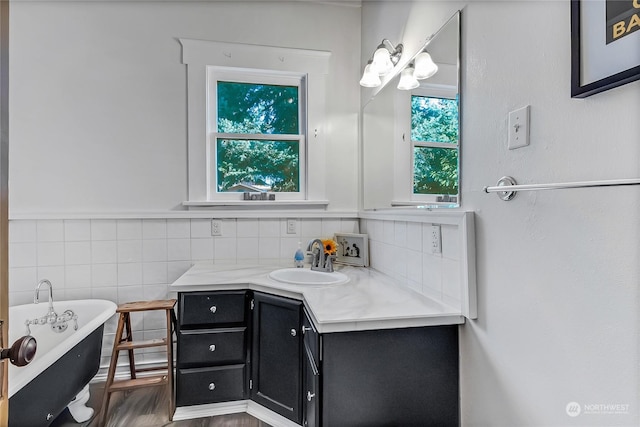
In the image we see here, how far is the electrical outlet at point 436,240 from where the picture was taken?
1.37m

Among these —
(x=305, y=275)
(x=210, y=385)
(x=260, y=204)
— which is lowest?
(x=210, y=385)

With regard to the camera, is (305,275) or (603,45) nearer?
(603,45)

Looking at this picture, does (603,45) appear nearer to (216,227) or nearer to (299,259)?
(299,259)

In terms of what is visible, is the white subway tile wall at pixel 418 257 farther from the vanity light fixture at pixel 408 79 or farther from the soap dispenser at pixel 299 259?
the vanity light fixture at pixel 408 79

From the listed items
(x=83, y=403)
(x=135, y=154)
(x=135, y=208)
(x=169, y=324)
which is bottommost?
(x=83, y=403)

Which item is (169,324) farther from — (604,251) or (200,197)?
(604,251)

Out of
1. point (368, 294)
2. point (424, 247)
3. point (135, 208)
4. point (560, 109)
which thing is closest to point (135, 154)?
point (135, 208)

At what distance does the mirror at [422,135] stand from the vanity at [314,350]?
0.47 metres

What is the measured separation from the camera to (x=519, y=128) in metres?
0.97

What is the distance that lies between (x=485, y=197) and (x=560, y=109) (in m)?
0.36

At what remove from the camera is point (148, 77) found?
87.0 inches

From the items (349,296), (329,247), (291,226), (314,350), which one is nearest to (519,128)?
(349,296)

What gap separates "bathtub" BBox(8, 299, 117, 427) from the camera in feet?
4.08

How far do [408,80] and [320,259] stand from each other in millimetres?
1148
